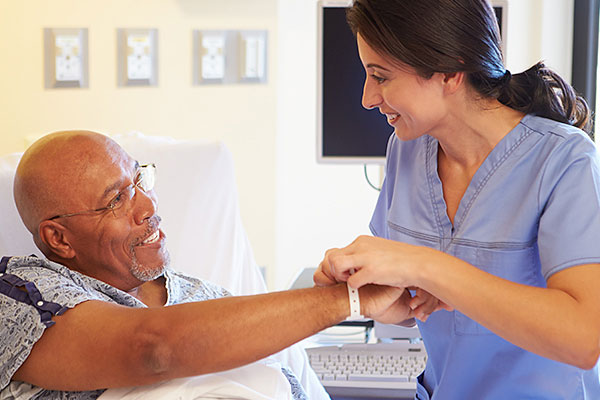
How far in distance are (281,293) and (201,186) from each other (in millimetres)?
815

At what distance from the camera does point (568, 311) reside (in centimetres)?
101

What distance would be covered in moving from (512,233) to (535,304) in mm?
222

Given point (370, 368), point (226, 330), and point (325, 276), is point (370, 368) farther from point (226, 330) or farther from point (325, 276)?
point (226, 330)

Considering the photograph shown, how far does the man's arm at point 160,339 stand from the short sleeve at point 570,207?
0.39 meters

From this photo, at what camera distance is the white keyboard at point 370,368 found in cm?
171

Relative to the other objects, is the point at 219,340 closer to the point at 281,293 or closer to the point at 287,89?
the point at 281,293

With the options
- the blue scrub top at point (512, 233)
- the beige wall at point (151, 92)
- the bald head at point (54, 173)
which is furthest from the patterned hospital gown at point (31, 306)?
the beige wall at point (151, 92)

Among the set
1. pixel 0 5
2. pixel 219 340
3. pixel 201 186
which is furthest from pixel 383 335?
pixel 0 5

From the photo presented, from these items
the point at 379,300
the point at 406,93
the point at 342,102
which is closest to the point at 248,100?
the point at 342,102

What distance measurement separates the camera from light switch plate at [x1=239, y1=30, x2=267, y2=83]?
2.49 metres

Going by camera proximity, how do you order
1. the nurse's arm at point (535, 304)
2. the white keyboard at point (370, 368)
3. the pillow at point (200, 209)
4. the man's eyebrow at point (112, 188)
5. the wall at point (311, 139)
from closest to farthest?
the nurse's arm at point (535, 304) < the man's eyebrow at point (112, 188) < the white keyboard at point (370, 368) < the pillow at point (200, 209) < the wall at point (311, 139)

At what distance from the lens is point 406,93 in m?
1.25

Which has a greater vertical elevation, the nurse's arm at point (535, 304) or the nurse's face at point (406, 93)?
the nurse's face at point (406, 93)

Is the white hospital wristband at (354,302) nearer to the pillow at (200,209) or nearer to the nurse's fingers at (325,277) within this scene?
the nurse's fingers at (325,277)
